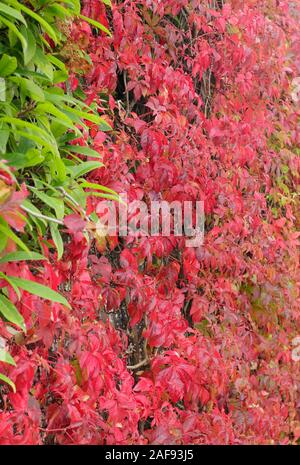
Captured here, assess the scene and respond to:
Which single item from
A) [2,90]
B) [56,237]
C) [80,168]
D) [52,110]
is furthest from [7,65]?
[56,237]

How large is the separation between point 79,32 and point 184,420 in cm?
156

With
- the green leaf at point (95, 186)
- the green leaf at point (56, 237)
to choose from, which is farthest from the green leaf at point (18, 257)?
Answer: the green leaf at point (95, 186)

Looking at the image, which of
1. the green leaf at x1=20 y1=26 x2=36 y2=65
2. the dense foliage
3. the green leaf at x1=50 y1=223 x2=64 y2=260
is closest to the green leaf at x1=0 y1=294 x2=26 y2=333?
the dense foliage

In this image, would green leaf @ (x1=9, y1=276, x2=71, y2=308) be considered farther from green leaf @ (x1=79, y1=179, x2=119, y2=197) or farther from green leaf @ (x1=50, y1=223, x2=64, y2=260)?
green leaf @ (x1=79, y1=179, x2=119, y2=197)

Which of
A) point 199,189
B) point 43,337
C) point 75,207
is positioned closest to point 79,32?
point 75,207

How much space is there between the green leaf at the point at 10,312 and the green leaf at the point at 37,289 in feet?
0.18

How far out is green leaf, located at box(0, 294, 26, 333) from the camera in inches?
61.6

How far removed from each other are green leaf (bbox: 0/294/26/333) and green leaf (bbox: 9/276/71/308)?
55 mm

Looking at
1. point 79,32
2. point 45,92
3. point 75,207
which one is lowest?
point 75,207

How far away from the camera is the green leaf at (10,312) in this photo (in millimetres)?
1564

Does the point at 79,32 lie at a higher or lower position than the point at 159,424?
higher
